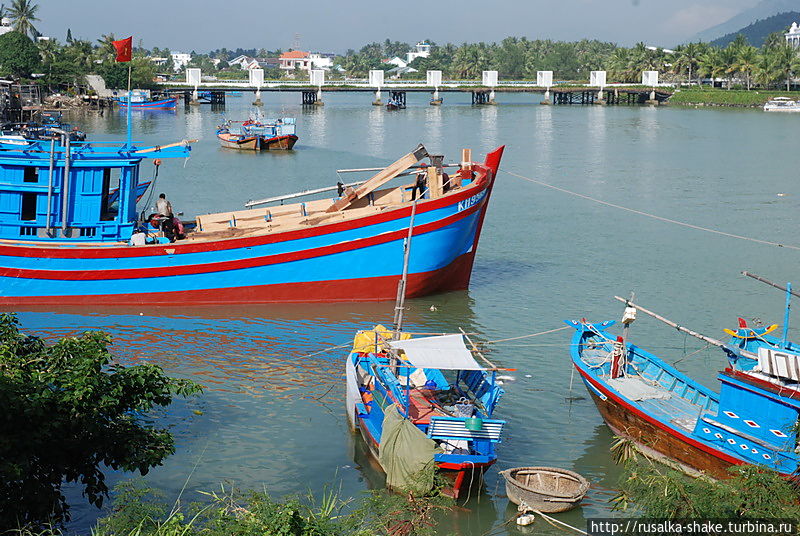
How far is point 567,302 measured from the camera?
25828 millimetres

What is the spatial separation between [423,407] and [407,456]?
1454 mm

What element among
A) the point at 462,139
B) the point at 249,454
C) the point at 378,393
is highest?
the point at 462,139

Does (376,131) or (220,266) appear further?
(376,131)

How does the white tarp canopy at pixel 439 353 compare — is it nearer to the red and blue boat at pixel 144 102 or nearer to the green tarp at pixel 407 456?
the green tarp at pixel 407 456

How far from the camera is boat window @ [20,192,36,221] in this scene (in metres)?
23.6

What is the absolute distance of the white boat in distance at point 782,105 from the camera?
106 meters

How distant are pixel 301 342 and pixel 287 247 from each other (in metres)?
2.50

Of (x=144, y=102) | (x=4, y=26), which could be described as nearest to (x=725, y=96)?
(x=144, y=102)

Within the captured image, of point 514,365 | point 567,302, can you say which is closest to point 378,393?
point 514,365

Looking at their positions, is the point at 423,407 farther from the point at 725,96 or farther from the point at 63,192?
the point at 725,96

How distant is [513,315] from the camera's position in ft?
81.5

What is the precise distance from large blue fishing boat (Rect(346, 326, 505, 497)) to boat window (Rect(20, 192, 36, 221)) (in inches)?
411

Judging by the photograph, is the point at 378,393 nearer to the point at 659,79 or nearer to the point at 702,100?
the point at 702,100

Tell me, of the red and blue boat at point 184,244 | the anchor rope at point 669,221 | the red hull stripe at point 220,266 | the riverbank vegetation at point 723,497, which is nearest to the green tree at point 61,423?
the riverbank vegetation at point 723,497
